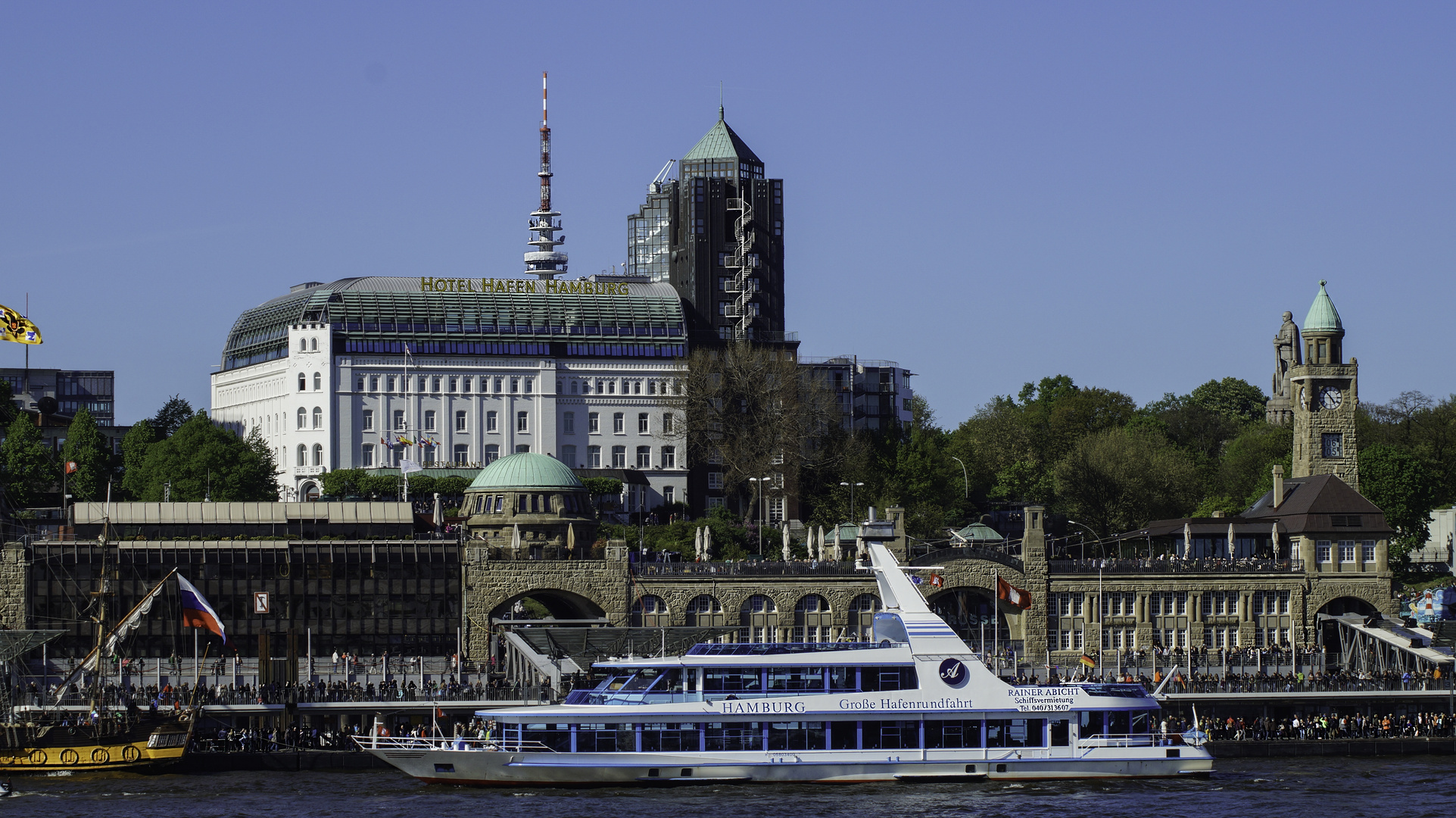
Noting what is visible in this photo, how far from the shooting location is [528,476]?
13162 cm

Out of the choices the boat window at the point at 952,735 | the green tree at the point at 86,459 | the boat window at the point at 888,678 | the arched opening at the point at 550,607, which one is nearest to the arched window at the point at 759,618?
the arched opening at the point at 550,607

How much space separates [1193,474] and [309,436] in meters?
67.8

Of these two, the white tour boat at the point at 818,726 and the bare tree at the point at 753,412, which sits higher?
the bare tree at the point at 753,412

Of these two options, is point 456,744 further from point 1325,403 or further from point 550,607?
point 1325,403

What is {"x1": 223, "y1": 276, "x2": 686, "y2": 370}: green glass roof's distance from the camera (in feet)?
576

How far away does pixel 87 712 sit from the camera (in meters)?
95.3

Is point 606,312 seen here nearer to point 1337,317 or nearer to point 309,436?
point 309,436

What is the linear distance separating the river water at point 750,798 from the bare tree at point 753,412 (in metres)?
74.4

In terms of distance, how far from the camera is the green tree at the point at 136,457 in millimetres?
157125

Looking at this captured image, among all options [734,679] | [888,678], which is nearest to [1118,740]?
[888,678]

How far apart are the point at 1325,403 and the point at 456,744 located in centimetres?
6884

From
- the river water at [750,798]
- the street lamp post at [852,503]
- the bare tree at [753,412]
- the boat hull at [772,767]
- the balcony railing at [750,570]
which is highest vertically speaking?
the bare tree at [753,412]

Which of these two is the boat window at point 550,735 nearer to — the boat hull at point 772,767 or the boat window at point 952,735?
the boat hull at point 772,767

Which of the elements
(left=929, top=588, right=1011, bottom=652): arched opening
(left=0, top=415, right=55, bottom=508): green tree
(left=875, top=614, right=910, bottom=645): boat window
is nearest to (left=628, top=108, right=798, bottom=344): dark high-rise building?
(left=0, top=415, right=55, bottom=508): green tree
